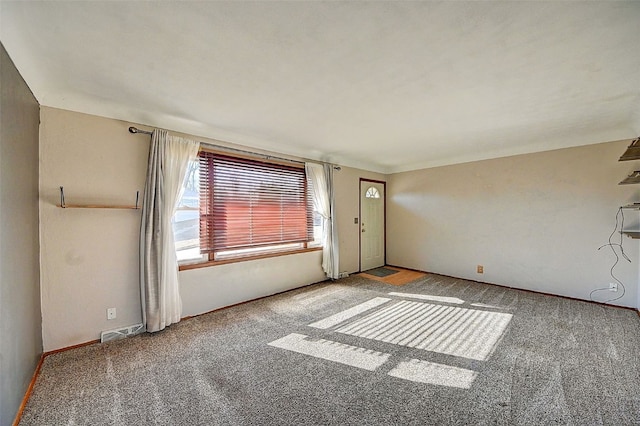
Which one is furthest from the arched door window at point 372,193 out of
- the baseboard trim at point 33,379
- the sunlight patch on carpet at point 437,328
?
the baseboard trim at point 33,379

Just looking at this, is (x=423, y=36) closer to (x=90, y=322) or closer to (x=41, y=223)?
(x=41, y=223)

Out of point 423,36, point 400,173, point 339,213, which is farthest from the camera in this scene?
point 400,173

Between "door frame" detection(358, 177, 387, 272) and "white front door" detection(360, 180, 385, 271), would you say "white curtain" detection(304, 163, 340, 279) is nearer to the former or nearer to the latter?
"door frame" detection(358, 177, 387, 272)

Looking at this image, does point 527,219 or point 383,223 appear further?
point 383,223

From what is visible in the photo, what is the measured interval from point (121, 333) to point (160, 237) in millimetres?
1058

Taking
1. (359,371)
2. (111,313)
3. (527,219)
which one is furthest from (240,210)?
(527,219)

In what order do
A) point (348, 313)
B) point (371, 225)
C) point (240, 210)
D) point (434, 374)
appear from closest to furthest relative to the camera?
1. point (434, 374)
2. point (348, 313)
3. point (240, 210)
4. point (371, 225)

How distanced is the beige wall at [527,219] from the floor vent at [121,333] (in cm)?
507

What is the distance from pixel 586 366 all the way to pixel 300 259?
352cm

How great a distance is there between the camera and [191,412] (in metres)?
1.68

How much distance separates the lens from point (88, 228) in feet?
8.39

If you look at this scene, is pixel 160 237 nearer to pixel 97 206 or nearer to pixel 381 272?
pixel 97 206

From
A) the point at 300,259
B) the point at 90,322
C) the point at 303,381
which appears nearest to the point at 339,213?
the point at 300,259

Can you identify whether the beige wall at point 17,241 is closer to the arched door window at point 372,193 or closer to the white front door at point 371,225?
the white front door at point 371,225
